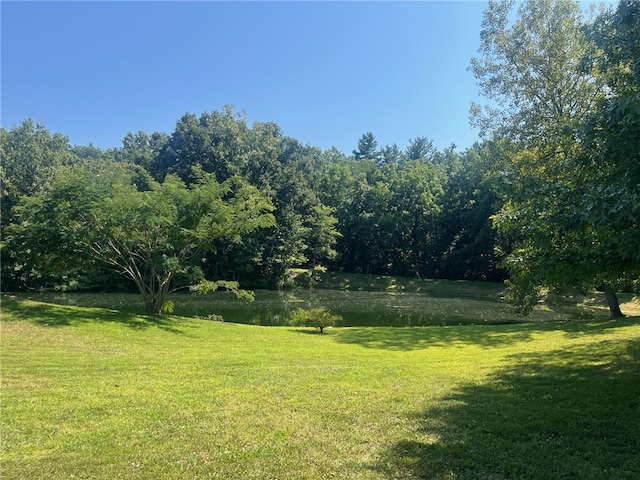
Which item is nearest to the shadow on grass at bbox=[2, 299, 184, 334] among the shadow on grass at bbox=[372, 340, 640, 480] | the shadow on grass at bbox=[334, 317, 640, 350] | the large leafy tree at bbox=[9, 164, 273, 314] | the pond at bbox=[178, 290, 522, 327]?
the large leafy tree at bbox=[9, 164, 273, 314]

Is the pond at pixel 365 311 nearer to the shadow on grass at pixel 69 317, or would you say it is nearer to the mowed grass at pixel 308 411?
the shadow on grass at pixel 69 317

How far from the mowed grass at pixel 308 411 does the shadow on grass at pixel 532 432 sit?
0.02m

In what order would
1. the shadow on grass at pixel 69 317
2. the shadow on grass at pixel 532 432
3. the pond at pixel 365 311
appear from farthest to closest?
the pond at pixel 365 311
the shadow on grass at pixel 69 317
the shadow on grass at pixel 532 432

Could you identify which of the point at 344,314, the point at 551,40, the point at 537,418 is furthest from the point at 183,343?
the point at 551,40

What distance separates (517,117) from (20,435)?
22830 millimetres

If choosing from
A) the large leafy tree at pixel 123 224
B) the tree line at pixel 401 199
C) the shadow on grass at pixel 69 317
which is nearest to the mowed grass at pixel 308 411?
the shadow on grass at pixel 69 317

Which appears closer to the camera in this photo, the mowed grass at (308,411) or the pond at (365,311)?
the mowed grass at (308,411)

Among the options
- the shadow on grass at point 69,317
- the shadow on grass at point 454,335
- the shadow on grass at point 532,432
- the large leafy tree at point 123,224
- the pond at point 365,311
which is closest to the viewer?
the shadow on grass at point 532,432

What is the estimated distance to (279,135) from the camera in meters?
53.0

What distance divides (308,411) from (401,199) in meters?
50.9

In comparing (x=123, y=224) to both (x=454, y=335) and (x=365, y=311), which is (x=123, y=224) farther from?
(x=365, y=311)

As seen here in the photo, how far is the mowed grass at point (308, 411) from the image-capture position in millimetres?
4477

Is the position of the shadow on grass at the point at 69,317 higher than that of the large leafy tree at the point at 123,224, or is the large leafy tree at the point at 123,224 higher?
the large leafy tree at the point at 123,224

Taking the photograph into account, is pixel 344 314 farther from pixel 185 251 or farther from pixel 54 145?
pixel 54 145
